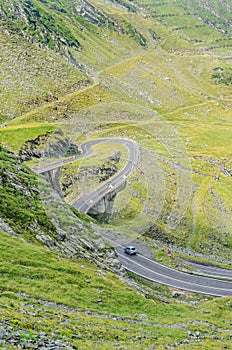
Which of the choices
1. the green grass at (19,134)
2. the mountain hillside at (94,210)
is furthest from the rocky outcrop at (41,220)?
the green grass at (19,134)

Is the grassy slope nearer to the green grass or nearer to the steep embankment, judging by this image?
the steep embankment

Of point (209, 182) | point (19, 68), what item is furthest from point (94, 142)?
point (19, 68)

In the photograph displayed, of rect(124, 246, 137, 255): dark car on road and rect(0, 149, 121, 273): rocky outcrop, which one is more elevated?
rect(0, 149, 121, 273): rocky outcrop

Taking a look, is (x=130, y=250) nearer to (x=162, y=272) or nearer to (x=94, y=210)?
(x=162, y=272)

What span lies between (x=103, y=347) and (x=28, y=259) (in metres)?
12.6

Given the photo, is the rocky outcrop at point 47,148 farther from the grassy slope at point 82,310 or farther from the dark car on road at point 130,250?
the grassy slope at point 82,310

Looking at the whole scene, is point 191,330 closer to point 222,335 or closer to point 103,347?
point 222,335

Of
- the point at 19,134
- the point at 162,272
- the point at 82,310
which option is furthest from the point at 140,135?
the point at 82,310

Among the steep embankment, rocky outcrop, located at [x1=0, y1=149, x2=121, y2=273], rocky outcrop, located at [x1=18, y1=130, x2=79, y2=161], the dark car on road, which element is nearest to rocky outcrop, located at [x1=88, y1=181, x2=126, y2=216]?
the steep embankment

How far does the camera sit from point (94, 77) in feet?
652

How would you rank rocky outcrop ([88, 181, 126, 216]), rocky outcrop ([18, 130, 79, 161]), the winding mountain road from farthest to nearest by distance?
rocky outcrop ([18, 130, 79, 161]), rocky outcrop ([88, 181, 126, 216]), the winding mountain road

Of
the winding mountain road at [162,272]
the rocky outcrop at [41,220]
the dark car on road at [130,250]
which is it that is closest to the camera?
the rocky outcrop at [41,220]

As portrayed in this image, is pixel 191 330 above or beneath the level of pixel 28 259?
beneath

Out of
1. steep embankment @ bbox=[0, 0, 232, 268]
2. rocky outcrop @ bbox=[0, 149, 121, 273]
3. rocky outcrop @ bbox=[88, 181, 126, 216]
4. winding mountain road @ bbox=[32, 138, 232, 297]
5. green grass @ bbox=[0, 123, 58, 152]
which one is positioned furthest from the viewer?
green grass @ bbox=[0, 123, 58, 152]
